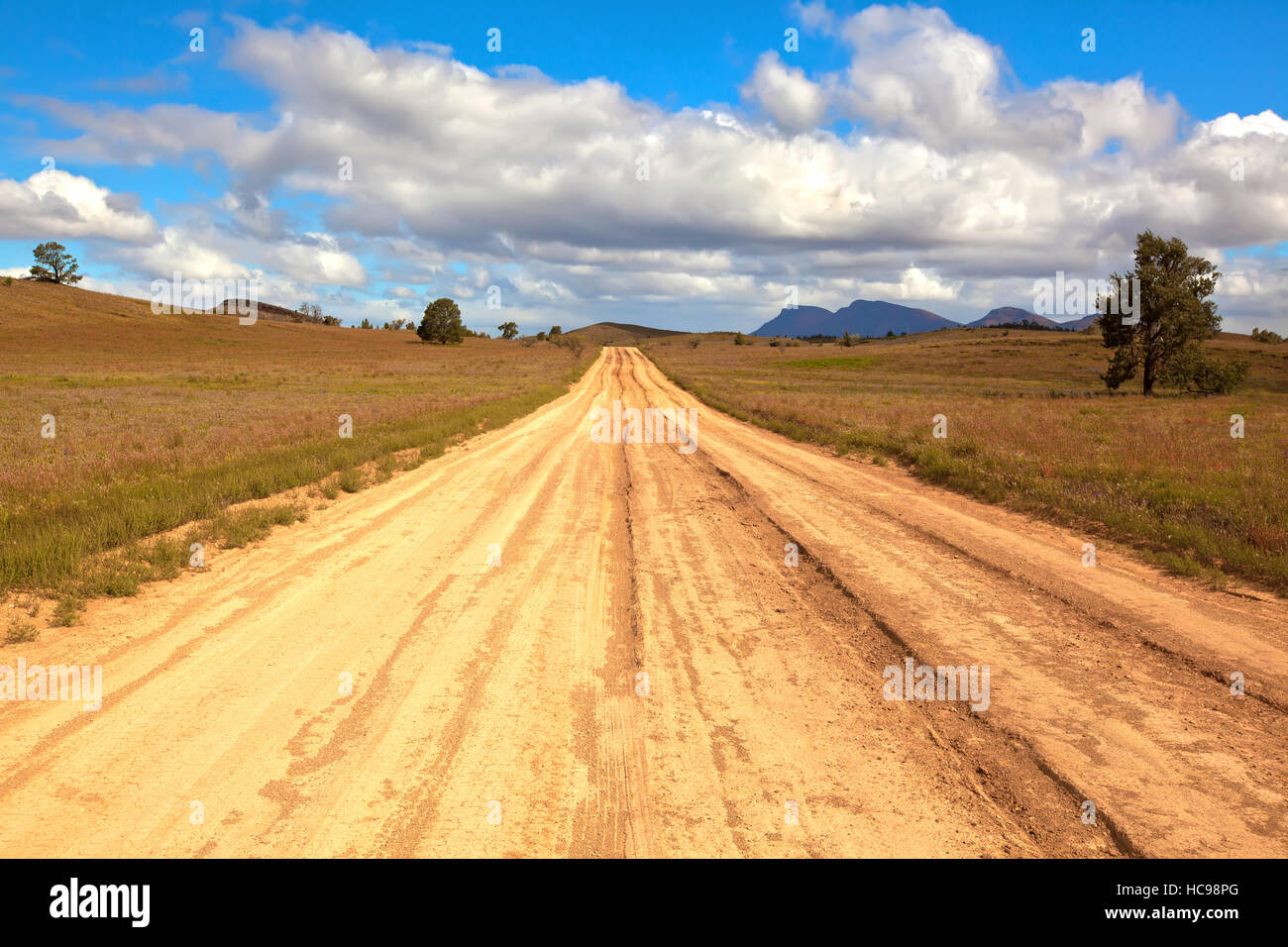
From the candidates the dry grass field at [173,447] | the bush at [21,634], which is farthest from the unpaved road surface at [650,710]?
the dry grass field at [173,447]

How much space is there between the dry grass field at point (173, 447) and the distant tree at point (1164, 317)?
3531 cm

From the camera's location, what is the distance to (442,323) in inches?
4843

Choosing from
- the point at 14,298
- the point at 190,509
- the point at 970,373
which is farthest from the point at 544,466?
the point at 14,298

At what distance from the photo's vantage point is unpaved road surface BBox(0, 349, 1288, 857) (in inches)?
145

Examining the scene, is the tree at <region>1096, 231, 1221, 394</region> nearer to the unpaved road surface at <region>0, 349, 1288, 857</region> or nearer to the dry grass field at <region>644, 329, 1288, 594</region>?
the dry grass field at <region>644, 329, 1288, 594</region>

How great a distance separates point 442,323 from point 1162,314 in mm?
107510

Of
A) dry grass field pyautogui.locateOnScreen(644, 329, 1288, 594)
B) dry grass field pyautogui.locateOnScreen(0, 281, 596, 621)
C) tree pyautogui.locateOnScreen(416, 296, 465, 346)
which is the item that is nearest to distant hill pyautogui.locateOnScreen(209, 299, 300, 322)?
tree pyautogui.locateOnScreen(416, 296, 465, 346)

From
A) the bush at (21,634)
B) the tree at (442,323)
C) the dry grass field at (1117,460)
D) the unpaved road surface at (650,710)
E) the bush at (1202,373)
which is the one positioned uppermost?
the tree at (442,323)

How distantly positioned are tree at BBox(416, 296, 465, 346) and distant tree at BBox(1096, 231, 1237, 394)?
341 feet

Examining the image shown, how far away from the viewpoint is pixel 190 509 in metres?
10.1

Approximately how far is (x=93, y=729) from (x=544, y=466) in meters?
11.6

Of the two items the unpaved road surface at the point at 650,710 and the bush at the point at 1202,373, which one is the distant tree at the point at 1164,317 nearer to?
the bush at the point at 1202,373

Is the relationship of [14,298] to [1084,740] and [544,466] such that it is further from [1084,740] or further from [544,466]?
[1084,740]

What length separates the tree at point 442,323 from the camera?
403 ft
